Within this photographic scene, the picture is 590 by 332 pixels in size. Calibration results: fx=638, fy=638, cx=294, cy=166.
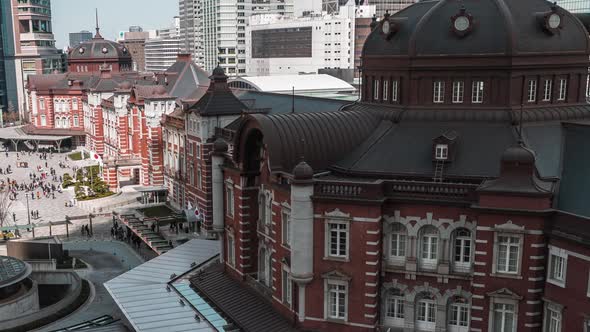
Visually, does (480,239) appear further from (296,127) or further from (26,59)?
(26,59)

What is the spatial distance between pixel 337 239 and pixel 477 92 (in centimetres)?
1224

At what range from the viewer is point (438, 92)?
38.5 m

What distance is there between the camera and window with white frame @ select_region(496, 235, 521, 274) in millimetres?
31375

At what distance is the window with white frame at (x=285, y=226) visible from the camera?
36.4 m

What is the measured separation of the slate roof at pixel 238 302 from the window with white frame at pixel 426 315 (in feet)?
23.0

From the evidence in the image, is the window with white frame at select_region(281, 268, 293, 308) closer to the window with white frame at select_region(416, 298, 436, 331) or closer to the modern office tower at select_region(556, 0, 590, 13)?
the window with white frame at select_region(416, 298, 436, 331)

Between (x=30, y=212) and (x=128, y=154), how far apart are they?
17.3 m

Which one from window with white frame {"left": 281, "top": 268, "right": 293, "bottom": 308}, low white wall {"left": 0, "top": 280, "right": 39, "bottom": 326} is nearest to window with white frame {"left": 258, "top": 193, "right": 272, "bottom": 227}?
window with white frame {"left": 281, "top": 268, "right": 293, "bottom": 308}

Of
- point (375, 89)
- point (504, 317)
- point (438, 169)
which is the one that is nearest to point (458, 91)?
point (438, 169)

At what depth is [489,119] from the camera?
121 ft

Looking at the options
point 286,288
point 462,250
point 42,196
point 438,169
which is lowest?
point 42,196

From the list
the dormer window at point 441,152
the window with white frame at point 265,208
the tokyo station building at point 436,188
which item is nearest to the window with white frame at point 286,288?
the tokyo station building at point 436,188

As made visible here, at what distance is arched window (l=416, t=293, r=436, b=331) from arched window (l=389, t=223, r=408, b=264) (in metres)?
2.34

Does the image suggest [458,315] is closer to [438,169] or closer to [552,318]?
[552,318]
